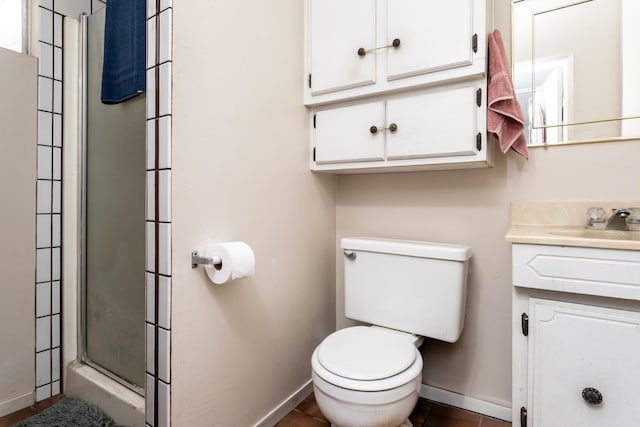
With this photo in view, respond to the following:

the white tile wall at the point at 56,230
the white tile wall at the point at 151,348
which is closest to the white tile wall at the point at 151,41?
the white tile wall at the point at 151,348

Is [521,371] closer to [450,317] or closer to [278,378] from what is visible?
[450,317]

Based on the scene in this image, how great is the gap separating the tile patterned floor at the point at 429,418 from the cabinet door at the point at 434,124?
1.13m

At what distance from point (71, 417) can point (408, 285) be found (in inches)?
58.3

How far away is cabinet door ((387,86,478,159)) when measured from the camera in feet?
4.06

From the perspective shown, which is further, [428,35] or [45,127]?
[45,127]

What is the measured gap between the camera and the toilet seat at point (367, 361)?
1.01 m

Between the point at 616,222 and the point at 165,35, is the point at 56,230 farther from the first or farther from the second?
the point at 616,222

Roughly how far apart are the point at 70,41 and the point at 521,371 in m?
2.23

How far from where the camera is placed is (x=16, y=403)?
1395mm

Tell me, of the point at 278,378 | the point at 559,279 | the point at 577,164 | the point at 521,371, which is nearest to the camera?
the point at 559,279

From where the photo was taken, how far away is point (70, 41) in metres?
1.48

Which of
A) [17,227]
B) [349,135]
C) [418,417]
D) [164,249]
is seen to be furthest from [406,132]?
[17,227]

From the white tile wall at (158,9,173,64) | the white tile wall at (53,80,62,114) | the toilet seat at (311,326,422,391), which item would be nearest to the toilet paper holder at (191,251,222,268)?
the toilet seat at (311,326,422,391)

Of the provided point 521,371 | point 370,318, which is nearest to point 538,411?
point 521,371
